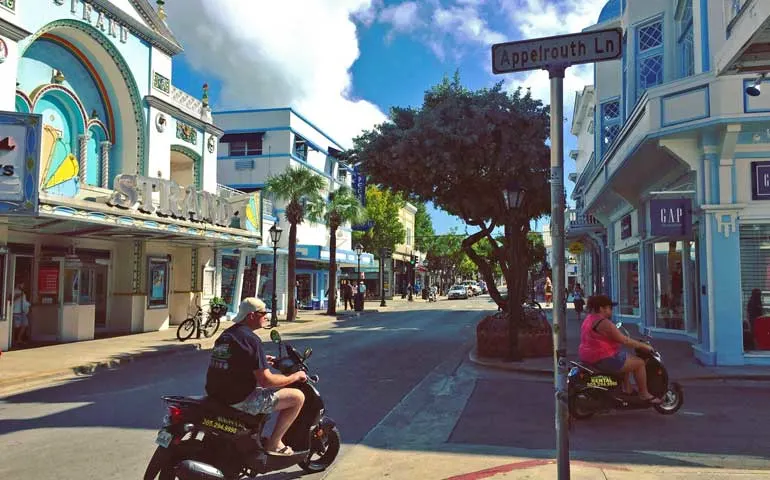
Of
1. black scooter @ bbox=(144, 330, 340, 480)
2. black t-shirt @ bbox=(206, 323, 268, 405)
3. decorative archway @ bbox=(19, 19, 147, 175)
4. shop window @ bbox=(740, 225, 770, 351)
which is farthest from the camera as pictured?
decorative archway @ bbox=(19, 19, 147, 175)

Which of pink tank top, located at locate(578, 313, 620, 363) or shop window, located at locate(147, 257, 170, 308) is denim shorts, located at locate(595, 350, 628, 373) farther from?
shop window, located at locate(147, 257, 170, 308)

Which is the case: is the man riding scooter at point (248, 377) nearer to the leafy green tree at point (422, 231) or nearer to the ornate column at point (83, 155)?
the ornate column at point (83, 155)

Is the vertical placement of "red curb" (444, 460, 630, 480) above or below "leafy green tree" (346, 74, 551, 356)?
below

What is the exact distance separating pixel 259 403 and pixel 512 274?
9807 millimetres

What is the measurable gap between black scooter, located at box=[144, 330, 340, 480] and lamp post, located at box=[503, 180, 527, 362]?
803 cm

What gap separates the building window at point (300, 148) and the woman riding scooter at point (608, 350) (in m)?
28.3

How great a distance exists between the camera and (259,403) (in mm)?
4992

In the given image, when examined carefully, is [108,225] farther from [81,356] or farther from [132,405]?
[132,405]

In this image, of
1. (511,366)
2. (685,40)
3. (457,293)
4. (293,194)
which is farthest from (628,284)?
(457,293)

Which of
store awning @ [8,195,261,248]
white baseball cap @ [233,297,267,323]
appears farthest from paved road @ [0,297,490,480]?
store awning @ [8,195,261,248]

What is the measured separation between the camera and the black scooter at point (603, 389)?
764cm

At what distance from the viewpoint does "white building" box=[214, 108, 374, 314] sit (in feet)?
104

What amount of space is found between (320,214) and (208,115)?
7051 millimetres

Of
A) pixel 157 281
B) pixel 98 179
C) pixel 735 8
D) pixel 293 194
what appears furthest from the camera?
pixel 293 194
